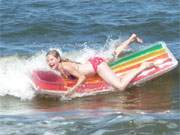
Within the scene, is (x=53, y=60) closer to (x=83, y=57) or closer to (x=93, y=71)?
(x=93, y=71)

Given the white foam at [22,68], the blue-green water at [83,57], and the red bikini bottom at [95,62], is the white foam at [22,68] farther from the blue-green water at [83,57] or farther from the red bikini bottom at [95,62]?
the red bikini bottom at [95,62]

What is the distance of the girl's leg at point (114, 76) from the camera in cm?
952

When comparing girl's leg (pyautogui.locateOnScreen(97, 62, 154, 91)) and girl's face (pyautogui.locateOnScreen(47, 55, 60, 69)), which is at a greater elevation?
girl's face (pyautogui.locateOnScreen(47, 55, 60, 69))

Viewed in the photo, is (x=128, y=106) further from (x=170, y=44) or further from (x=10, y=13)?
(x=10, y=13)

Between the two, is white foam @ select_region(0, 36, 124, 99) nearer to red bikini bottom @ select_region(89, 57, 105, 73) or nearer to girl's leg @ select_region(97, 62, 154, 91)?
red bikini bottom @ select_region(89, 57, 105, 73)

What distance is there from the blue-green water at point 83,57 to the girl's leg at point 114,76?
0.19 m

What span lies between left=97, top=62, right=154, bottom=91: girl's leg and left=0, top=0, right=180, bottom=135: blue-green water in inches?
7.3

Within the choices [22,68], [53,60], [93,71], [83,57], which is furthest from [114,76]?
[83,57]

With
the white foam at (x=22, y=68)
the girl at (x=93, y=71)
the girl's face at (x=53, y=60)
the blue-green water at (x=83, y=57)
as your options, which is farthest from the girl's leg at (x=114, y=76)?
the white foam at (x=22, y=68)

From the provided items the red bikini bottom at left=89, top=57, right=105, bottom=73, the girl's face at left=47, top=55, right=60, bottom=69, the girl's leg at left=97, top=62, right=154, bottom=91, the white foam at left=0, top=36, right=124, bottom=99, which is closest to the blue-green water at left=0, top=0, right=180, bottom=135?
the white foam at left=0, top=36, right=124, bottom=99

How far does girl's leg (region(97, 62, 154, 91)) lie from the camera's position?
952 cm

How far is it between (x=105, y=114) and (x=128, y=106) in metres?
1.04

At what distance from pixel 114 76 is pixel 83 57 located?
2.94 m

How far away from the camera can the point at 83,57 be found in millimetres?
12430
